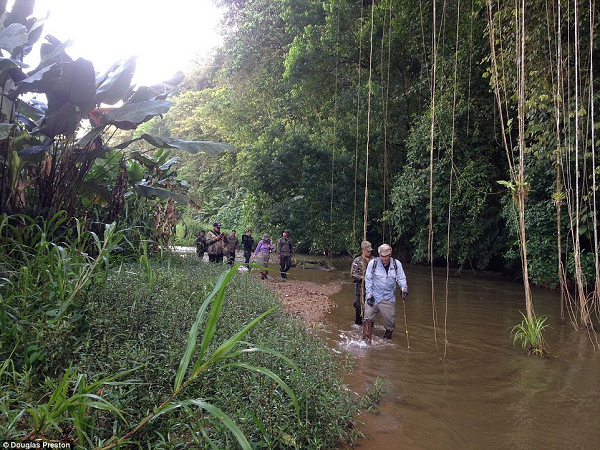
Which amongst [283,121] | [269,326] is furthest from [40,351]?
[283,121]

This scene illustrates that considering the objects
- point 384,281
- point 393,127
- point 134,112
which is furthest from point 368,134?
point 393,127

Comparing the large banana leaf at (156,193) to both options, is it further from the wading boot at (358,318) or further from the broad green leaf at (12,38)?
the wading boot at (358,318)

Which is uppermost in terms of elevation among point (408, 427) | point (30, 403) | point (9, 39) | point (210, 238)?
point (9, 39)

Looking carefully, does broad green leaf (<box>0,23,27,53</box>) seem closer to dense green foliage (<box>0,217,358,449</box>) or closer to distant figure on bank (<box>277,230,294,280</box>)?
dense green foliage (<box>0,217,358,449</box>)

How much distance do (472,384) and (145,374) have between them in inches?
131

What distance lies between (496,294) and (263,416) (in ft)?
33.8

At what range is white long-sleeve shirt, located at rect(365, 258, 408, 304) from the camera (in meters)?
6.35

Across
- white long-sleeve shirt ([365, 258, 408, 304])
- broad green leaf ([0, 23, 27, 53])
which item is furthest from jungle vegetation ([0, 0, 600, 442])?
white long-sleeve shirt ([365, 258, 408, 304])

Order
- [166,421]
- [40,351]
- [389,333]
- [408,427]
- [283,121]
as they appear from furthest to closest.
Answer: [283,121]
[389,333]
[408,427]
[40,351]
[166,421]

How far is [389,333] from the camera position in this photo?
650 cm

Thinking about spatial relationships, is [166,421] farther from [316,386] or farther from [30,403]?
[316,386]

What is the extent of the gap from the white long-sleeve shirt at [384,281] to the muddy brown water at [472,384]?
2.11 feet

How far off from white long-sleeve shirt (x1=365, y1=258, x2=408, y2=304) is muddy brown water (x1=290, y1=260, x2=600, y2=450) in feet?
2.11

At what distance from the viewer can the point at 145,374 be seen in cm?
295
